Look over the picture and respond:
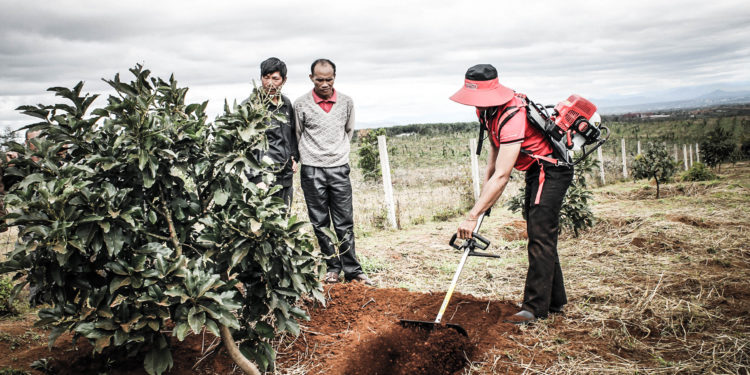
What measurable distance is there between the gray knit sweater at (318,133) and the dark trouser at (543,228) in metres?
1.86

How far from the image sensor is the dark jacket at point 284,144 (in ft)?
13.3

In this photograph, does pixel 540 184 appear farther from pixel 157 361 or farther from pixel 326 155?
pixel 157 361

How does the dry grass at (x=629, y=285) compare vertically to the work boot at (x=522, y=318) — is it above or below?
below

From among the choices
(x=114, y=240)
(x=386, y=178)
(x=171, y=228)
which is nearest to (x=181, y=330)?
(x=114, y=240)

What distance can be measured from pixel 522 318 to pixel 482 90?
177 cm

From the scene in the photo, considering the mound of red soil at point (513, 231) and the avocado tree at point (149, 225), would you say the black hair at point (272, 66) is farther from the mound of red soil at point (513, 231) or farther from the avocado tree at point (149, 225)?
the mound of red soil at point (513, 231)

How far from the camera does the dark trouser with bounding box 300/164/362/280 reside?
13.8ft

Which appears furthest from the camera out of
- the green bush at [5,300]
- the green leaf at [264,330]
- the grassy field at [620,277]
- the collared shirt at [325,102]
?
the collared shirt at [325,102]

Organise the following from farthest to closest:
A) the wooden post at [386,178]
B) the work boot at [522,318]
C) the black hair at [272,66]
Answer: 1. the wooden post at [386,178]
2. the black hair at [272,66]
3. the work boot at [522,318]

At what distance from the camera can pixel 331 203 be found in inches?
171

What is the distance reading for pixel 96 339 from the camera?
1968 mm

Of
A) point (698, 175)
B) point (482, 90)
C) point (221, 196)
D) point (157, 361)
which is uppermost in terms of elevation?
point (482, 90)

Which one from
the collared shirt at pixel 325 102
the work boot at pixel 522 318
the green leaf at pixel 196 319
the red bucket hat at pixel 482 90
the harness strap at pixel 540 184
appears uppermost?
the collared shirt at pixel 325 102

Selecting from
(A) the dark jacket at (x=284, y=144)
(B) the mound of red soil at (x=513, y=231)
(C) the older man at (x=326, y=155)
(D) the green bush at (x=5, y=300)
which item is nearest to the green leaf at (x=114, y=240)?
(A) the dark jacket at (x=284, y=144)
